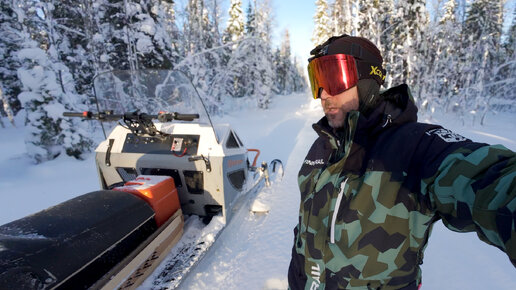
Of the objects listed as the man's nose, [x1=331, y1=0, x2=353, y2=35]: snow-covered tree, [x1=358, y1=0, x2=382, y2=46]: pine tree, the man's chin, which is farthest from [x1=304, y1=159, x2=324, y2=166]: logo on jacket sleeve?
[x1=331, y1=0, x2=353, y2=35]: snow-covered tree

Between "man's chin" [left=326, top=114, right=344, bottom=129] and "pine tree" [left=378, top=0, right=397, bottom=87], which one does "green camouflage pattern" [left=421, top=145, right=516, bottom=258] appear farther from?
"pine tree" [left=378, top=0, right=397, bottom=87]

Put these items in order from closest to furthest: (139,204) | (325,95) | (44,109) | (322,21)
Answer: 1. (325,95)
2. (139,204)
3. (44,109)
4. (322,21)

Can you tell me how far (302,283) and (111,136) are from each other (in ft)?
11.2

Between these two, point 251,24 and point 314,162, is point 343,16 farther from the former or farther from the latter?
point 314,162

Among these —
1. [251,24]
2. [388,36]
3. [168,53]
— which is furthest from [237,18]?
[168,53]

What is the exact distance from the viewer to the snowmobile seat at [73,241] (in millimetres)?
1525

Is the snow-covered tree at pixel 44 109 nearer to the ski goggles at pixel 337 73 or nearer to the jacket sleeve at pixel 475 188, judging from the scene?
the ski goggles at pixel 337 73

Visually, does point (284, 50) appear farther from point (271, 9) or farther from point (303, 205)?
point (303, 205)

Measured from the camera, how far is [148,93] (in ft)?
12.3

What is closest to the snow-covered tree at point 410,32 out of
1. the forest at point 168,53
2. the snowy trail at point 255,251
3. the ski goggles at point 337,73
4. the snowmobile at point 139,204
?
the forest at point 168,53

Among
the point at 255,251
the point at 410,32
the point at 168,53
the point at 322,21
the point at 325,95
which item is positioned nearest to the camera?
the point at 325,95

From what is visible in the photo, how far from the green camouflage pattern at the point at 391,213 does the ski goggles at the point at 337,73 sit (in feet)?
0.94

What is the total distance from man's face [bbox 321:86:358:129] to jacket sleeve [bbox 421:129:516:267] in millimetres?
467

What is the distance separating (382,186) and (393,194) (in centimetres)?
5
